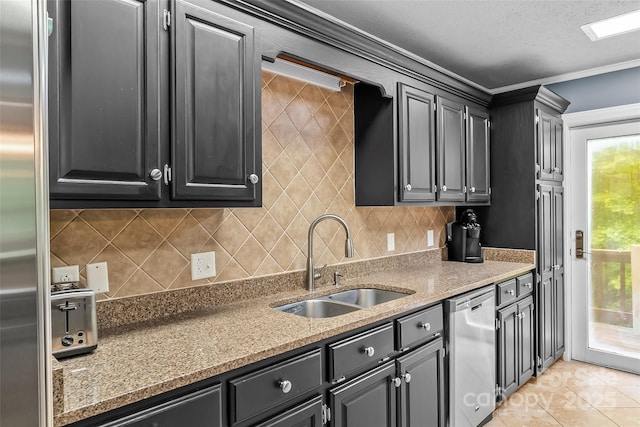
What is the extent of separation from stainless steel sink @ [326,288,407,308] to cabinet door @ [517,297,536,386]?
1.24m

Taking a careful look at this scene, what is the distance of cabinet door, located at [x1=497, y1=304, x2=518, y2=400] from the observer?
2.76m

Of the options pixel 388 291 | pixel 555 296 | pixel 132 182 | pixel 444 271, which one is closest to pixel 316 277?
A: pixel 388 291

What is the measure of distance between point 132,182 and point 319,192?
1301mm

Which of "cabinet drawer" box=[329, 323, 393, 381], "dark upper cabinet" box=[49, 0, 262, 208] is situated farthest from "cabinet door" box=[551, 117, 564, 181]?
"dark upper cabinet" box=[49, 0, 262, 208]

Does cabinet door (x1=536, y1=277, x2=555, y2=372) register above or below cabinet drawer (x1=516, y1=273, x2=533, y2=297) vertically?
below

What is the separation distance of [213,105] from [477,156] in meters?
2.39

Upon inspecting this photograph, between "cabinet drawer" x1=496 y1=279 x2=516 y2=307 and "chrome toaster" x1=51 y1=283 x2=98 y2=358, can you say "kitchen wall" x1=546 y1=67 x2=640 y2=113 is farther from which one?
"chrome toaster" x1=51 y1=283 x2=98 y2=358

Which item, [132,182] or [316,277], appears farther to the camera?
[316,277]

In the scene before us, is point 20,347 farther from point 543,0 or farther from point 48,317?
point 543,0

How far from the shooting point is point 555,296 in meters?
3.50

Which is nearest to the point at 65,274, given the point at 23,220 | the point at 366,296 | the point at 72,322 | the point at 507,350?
the point at 72,322

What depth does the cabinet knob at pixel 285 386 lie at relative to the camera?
1.38 meters

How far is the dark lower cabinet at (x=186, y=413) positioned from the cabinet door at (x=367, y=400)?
52 centimetres

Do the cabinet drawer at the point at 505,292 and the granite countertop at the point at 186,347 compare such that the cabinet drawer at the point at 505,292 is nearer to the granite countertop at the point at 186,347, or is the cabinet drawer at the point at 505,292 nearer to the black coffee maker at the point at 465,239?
the black coffee maker at the point at 465,239
